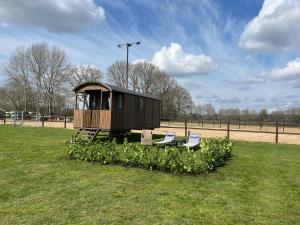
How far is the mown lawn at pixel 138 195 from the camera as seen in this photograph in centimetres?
504

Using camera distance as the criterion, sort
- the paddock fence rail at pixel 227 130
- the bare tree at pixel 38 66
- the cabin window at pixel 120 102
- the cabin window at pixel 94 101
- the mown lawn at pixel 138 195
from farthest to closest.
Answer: the bare tree at pixel 38 66 → the paddock fence rail at pixel 227 130 → the cabin window at pixel 94 101 → the cabin window at pixel 120 102 → the mown lawn at pixel 138 195

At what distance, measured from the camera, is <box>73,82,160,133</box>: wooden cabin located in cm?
1642

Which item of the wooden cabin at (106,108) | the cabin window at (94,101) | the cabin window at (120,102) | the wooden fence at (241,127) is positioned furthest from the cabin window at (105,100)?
the wooden fence at (241,127)

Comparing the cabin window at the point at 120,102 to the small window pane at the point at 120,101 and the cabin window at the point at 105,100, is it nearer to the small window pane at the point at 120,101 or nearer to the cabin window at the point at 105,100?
the small window pane at the point at 120,101

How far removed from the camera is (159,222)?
4.82 m

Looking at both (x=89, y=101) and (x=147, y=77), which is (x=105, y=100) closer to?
(x=89, y=101)

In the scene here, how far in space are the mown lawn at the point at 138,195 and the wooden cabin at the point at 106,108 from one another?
7255 mm

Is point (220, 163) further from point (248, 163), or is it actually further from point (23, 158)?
point (23, 158)

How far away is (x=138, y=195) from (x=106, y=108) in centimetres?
1160

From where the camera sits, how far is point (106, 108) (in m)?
17.5

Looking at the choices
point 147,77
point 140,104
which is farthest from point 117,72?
point 140,104

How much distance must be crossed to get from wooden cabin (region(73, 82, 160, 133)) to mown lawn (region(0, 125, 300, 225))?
7255 mm

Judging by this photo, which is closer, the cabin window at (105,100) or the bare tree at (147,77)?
the cabin window at (105,100)

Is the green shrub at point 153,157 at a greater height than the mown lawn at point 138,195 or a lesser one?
greater
